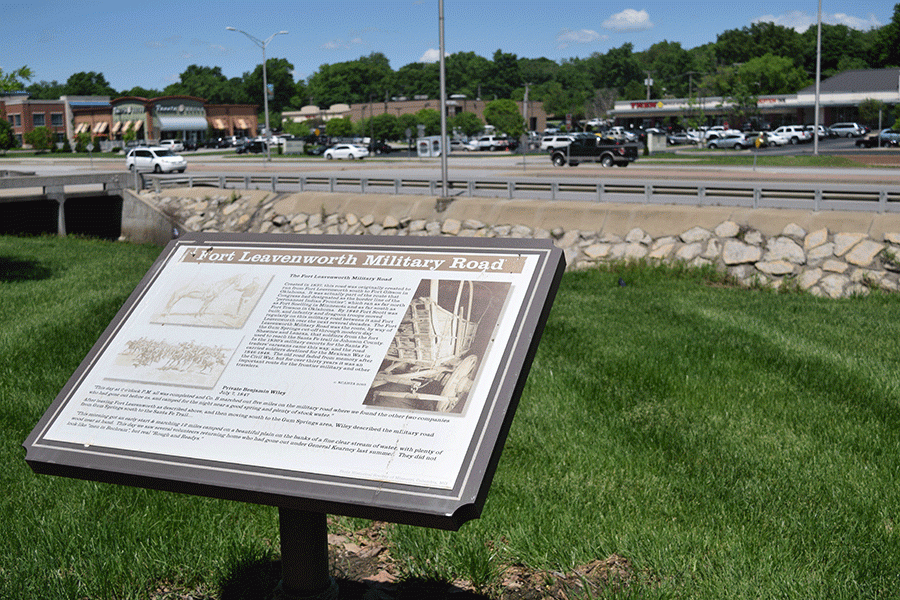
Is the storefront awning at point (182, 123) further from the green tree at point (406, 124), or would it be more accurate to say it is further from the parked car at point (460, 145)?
the parked car at point (460, 145)

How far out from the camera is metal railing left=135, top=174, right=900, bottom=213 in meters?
21.5

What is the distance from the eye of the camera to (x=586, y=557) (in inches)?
211

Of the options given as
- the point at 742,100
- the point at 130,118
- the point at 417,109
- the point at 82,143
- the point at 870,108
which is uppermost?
the point at 417,109

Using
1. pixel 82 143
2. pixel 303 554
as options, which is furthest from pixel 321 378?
pixel 82 143

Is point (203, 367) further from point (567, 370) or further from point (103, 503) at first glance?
point (567, 370)

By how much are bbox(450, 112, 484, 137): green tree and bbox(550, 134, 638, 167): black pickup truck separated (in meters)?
49.7

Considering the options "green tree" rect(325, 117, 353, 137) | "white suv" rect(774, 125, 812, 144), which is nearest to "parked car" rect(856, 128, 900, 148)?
"white suv" rect(774, 125, 812, 144)

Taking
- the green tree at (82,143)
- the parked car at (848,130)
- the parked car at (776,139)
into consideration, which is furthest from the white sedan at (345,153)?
the parked car at (848,130)

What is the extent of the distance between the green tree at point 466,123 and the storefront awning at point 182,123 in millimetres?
32813

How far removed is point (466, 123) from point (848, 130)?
3903 cm

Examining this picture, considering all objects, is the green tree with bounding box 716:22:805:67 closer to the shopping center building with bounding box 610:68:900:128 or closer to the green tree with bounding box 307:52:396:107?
the shopping center building with bounding box 610:68:900:128

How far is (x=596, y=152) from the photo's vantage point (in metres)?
46.7

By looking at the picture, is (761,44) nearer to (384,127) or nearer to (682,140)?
(682,140)

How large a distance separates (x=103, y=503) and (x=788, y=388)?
716 centimetres
